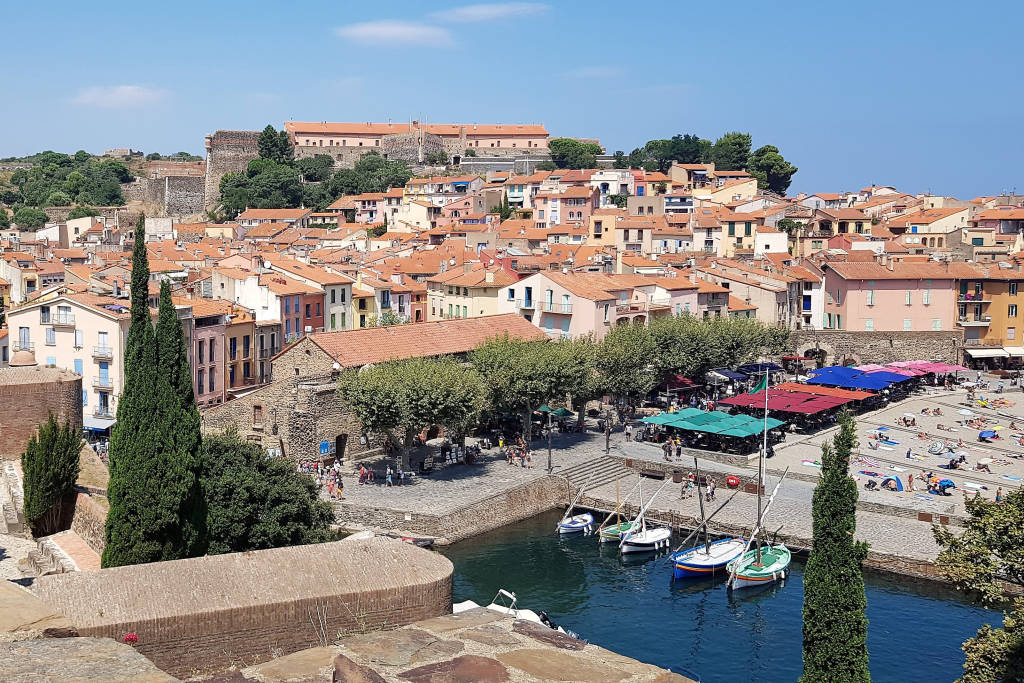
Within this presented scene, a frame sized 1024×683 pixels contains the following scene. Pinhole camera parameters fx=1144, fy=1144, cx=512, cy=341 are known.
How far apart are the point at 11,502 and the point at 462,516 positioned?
46.1 ft

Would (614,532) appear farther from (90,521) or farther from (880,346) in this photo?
(880,346)

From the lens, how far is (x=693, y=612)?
2805 centimetres

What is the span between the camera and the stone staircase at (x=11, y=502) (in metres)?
20.4

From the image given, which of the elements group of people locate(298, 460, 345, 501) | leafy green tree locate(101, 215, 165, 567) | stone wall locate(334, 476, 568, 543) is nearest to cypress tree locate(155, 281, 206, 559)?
leafy green tree locate(101, 215, 165, 567)

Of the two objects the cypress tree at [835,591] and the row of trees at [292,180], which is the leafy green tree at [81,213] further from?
the cypress tree at [835,591]

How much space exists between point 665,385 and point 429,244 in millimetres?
35711

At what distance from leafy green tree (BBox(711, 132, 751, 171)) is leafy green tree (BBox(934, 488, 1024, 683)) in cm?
10757

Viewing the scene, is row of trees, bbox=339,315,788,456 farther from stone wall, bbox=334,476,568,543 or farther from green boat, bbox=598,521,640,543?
green boat, bbox=598,521,640,543

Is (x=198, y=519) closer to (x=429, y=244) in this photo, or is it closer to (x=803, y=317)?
(x=803, y=317)

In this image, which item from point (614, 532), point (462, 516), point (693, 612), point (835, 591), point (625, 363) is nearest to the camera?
point (835, 591)

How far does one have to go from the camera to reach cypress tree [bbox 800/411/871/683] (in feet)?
63.3

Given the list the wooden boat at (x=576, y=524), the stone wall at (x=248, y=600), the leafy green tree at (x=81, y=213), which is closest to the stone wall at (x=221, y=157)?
the leafy green tree at (x=81, y=213)

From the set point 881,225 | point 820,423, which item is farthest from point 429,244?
point 820,423

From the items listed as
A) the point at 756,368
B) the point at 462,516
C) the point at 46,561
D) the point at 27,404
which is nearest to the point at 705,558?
the point at 462,516
